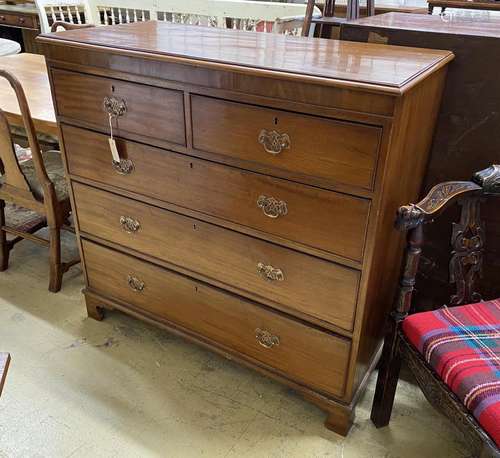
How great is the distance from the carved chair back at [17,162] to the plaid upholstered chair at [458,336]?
1.32 metres

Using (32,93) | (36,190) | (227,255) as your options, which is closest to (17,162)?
(36,190)

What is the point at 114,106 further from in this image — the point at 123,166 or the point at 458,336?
the point at 458,336

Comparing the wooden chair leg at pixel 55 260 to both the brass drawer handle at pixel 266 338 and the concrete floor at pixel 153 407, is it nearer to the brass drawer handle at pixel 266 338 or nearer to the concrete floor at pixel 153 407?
the concrete floor at pixel 153 407

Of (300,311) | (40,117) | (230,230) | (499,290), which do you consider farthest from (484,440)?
(40,117)

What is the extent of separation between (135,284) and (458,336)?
104 centimetres

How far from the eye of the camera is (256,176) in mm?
1230

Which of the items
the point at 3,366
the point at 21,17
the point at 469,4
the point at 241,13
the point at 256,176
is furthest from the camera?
the point at 21,17

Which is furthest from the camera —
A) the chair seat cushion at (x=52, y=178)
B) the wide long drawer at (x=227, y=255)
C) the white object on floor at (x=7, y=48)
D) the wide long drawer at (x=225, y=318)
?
the white object on floor at (x=7, y=48)

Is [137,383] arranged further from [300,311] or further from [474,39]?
[474,39]

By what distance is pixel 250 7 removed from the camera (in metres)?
3.00

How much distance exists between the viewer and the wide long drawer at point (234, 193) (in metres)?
1.16

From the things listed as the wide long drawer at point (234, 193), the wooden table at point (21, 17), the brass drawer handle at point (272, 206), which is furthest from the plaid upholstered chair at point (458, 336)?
the wooden table at point (21, 17)

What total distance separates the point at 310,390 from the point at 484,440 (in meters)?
0.54

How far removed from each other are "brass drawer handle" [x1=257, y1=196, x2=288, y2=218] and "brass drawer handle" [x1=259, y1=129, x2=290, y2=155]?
0.42 feet
